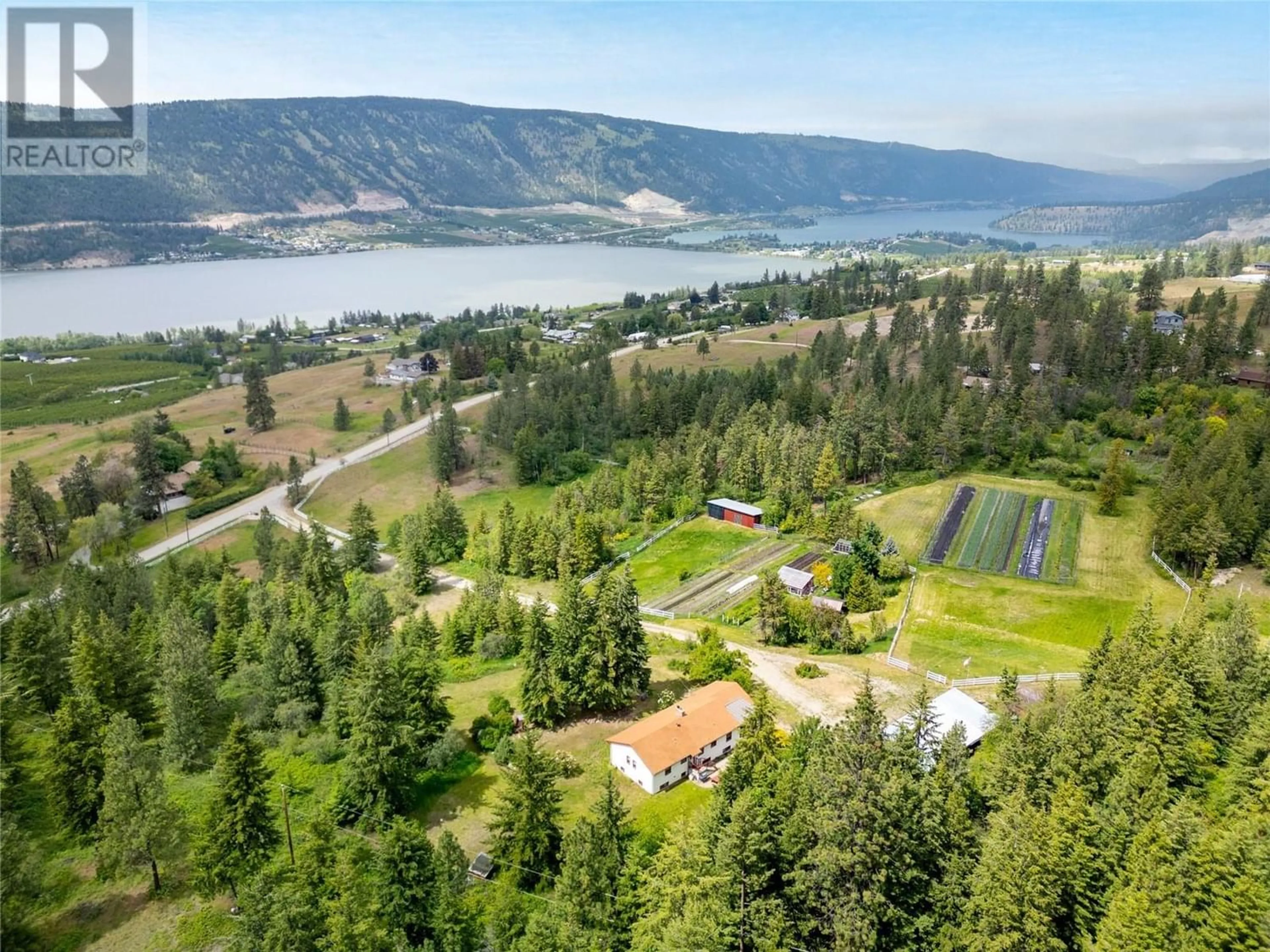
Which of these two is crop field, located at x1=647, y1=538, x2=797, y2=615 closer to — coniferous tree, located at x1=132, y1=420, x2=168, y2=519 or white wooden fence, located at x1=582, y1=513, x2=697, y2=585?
white wooden fence, located at x1=582, y1=513, x2=697, y2=585

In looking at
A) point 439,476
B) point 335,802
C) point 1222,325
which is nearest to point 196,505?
point 439,476

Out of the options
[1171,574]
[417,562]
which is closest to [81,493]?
[417,562]

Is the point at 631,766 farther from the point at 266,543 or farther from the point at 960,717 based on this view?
the point at 266,543

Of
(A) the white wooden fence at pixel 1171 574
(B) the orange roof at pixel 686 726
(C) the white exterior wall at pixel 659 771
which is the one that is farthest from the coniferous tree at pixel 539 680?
(A) the white wooden fence at pixel 1171 574

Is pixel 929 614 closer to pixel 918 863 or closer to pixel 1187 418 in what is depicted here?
pixel 918 863

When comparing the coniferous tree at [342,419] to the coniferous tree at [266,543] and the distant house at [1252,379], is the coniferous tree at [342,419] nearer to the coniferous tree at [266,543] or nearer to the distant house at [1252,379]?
the coniferous tree at [266,543]
